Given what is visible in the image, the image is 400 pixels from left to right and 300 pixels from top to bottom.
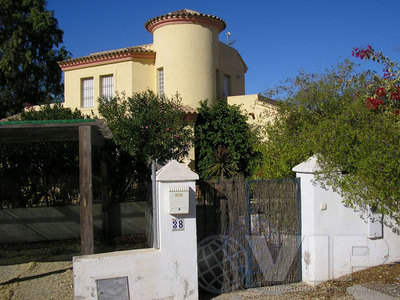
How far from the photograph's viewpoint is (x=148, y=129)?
10.8 m

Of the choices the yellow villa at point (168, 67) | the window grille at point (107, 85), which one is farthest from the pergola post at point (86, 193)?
the window grille at point (107, 85)

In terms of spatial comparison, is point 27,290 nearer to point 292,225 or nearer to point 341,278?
point 292,225

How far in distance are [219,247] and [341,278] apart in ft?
7.14

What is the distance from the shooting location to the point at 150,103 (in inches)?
448

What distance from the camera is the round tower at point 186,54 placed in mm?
17328

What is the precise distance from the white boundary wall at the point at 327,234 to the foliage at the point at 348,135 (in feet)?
0.72

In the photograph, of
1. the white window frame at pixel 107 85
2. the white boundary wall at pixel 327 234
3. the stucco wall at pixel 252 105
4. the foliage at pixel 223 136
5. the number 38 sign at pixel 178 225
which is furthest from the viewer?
the white window frame at pixel 107 85

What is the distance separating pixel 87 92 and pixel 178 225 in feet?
49.7

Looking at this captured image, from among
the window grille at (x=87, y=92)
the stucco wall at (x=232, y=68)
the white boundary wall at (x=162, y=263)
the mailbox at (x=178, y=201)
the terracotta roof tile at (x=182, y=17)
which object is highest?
the terracotta roof tile at (x=182, y=17)

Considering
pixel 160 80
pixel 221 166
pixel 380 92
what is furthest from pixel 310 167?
pixel 160 80

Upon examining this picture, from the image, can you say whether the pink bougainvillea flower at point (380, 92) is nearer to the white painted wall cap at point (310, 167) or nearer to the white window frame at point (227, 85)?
the white painted wall cap at point (310, 167)

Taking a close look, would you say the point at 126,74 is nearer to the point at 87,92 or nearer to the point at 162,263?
the point at 87,92

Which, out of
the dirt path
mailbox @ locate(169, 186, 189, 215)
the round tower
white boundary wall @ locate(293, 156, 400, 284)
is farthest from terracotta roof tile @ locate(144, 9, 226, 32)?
mailbox @ locate(169, 186, 189, 215)

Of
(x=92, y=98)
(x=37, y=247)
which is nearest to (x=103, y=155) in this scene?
(x=37, y=247)
